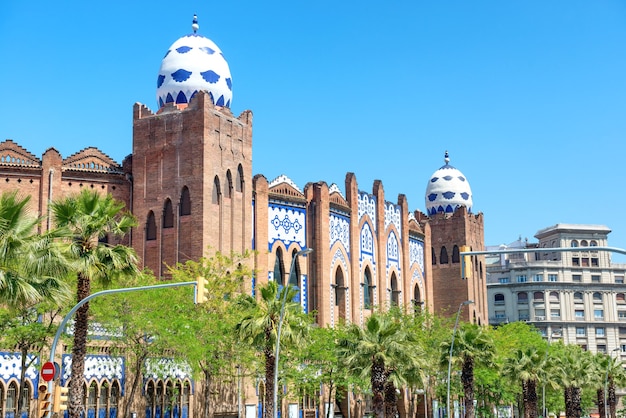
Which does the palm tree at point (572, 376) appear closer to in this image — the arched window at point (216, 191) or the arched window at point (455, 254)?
the arched window at point (455, 254)

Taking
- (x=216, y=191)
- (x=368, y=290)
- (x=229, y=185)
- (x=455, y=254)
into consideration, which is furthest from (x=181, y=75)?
(x=455, y=254)

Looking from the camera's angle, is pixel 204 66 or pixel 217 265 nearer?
pixel 217 265

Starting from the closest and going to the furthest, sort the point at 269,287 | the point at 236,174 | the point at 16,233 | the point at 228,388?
1. the point at 16,233
2. the point at 269,287
3. the point at 228,388
4. the point at 236,174

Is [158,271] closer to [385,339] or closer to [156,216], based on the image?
[156,216]

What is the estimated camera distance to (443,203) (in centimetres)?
7531

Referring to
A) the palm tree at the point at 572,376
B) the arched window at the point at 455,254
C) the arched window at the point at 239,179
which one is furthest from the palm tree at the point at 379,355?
the arched window at the point at 455,254

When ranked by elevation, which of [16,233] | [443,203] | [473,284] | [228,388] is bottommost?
[228,388]

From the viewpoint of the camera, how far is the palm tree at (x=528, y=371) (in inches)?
2023

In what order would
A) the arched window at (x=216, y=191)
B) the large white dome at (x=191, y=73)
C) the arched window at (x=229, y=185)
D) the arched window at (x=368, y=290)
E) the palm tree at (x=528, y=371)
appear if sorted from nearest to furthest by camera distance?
1. the arched window at (x=216, y=191)
2. the arched window at (x=229, y=185)
3. the large white dome at (x=191, y=73)
4. the palm tree at (x=528, y=371)
5. the arched window at (x=368, y=290)

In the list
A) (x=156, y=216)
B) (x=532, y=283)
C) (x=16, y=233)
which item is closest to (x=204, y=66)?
(x=156, y=216)

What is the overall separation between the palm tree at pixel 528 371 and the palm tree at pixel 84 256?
30.4m

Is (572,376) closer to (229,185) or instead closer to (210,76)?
(229,185)

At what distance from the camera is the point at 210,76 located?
48.1 meters

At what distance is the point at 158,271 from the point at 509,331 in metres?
31.1
